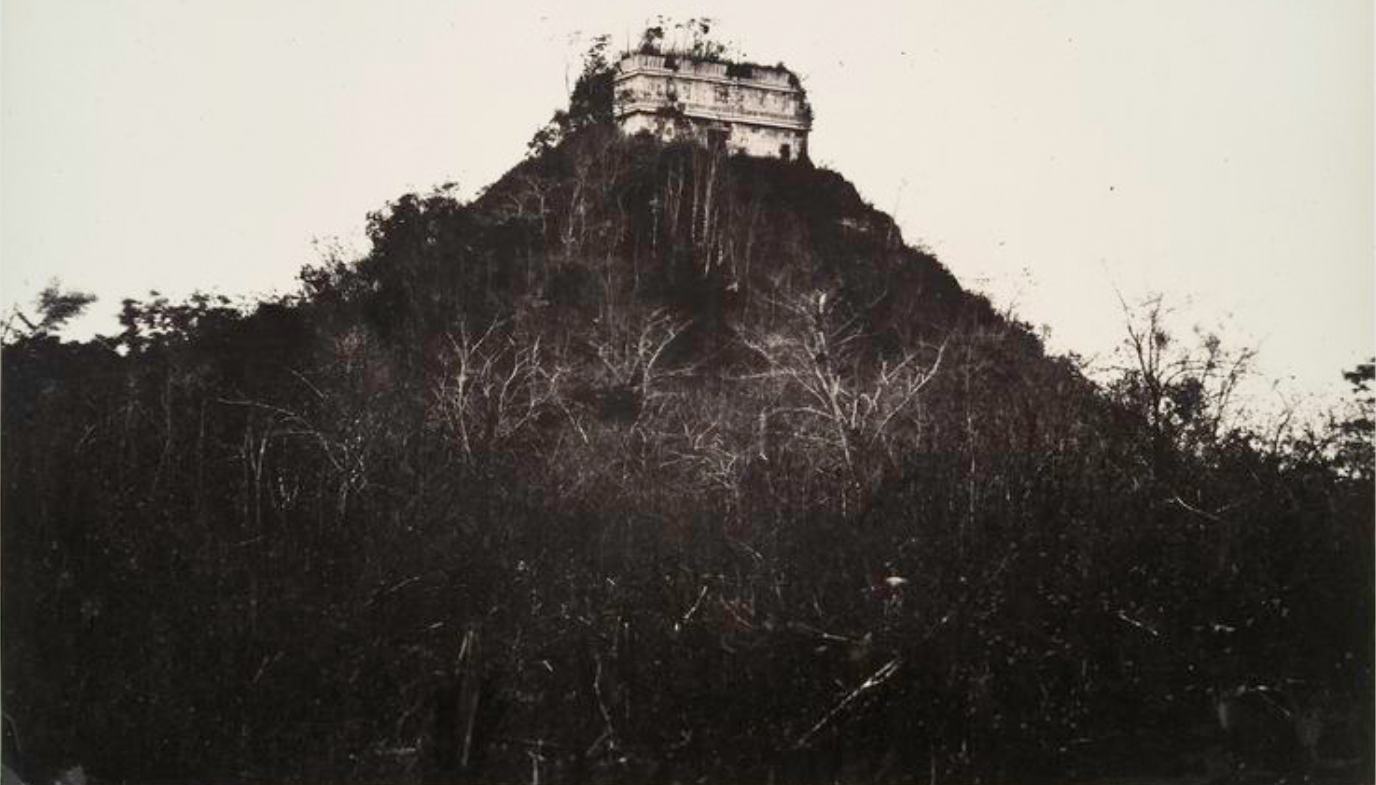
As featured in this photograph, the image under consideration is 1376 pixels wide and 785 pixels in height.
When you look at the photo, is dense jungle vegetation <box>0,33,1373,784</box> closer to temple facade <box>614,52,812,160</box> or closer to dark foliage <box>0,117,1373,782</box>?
dark foliage <box>0,117,1373,782</box>

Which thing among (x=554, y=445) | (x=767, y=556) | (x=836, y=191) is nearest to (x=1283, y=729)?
(x=767, y=556)

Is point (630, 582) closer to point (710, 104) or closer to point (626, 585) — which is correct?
point (626, 585)

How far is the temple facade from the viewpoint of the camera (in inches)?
848

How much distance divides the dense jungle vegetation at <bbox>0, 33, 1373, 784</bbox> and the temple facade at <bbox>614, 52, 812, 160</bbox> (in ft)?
29.4

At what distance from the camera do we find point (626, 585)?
9.71 m

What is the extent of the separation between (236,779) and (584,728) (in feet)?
9.37

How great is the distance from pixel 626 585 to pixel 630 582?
0.05m

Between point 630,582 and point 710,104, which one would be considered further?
point 710,104

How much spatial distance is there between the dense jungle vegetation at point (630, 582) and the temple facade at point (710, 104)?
897 cm

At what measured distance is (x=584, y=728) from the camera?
8.91 meters

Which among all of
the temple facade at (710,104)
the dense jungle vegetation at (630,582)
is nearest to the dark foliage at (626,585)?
the dense jungle vegetation at (630,582)

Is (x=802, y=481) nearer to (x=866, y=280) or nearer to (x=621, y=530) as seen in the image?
(x=621, y=530)

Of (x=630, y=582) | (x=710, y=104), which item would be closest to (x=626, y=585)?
(x=630, y=582)

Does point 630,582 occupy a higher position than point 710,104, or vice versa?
point 710,104
